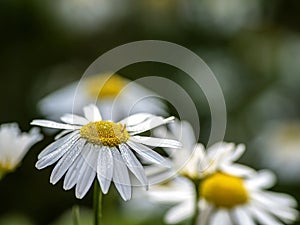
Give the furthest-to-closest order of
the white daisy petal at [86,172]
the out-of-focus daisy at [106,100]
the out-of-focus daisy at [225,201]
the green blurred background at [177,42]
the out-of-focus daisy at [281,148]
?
1. the green blurred background at [177,42]
2. the out-of-focus daisy at [281,148]
3. the out-of-focus daisy at [106,100]
4. the out-of-focus daisy at [225,201]
5. the white daisy petal at [86,172]

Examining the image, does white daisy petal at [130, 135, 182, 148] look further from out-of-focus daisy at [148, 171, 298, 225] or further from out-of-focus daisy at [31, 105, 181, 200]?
out-of-focus daisy at [148, 171, 298, 225]

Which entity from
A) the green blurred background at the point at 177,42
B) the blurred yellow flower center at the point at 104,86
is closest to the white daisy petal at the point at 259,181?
the blurred yellow flower center at the point at 104,86

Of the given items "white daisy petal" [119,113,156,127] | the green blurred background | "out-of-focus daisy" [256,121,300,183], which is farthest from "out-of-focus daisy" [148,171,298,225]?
the green blurred background

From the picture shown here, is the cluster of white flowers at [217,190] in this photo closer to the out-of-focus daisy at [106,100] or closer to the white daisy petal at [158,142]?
the white daisy petal at [158,142]

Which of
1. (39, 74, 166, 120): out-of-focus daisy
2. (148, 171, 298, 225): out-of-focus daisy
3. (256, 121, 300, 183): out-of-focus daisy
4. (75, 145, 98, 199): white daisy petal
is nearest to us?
(75, 145, 98, 199): white daisy petal

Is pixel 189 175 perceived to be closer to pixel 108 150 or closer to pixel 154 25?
pixel 108 150

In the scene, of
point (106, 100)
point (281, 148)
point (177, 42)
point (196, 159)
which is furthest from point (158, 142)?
point (177, 42)
